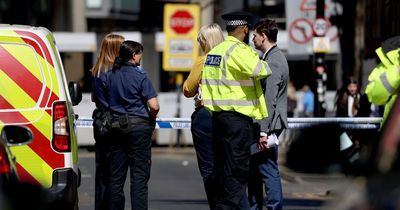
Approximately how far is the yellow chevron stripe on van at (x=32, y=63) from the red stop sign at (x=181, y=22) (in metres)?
16.1

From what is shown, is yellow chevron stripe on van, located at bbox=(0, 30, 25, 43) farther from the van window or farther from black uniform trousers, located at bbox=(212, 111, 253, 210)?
black uniform trousers, located at bbox=(212, 111, 253, 210)

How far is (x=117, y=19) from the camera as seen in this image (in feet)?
130

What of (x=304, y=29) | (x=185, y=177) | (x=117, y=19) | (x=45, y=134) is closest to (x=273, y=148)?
(x=45, y=134)

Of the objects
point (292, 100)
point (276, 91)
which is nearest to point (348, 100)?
point (276, 91)

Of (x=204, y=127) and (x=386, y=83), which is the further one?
(x=204, y=127)

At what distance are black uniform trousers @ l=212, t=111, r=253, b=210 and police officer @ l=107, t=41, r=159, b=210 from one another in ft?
3.08

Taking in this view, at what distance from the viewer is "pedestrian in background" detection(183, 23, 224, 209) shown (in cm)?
1034

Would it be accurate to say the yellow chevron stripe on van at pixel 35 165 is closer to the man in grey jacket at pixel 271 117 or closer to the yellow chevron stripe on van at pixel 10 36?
the yellow chevron stripe on van at pixel 10 36

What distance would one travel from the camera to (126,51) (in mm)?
10781

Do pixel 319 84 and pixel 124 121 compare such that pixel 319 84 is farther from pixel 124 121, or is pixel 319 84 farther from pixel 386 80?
pixel 386 80

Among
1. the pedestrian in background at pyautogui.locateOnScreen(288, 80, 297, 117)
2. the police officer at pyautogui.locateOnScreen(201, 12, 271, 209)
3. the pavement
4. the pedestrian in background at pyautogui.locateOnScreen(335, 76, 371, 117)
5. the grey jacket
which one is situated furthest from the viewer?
the pedestrian in background at pyautogui.locateOnScreen(288, 80, 297, 117)

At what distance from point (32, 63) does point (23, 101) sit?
1.02 feet

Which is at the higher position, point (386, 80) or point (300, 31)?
point (386, 80)

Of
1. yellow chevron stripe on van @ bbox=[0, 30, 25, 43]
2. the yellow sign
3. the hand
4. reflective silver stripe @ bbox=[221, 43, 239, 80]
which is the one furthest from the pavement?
the yellow sign
